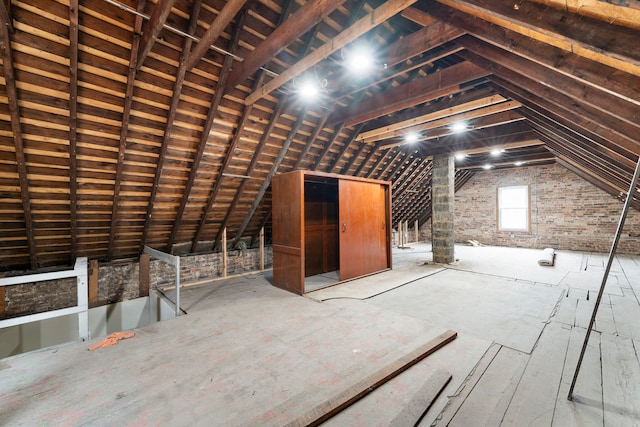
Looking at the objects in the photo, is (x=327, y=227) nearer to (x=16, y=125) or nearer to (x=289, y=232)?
(x=289, y=232)

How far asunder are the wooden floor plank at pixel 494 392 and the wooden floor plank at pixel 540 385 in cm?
4

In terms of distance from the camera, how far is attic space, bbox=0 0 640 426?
6.26 feet

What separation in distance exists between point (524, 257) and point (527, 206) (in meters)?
3.10

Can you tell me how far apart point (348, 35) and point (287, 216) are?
285cm

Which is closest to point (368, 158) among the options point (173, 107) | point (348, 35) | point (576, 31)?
point (348, 35)

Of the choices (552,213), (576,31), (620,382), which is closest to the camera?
(576,31)

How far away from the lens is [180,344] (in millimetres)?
2840

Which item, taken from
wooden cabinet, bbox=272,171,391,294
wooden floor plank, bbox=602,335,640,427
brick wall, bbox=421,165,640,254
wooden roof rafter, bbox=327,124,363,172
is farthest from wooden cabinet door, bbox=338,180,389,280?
brick wall, bbox=421,165,640,254

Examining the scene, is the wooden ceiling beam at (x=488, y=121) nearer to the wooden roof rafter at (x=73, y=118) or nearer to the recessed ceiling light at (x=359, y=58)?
the recessed ceiling light at (x=359, y=58)

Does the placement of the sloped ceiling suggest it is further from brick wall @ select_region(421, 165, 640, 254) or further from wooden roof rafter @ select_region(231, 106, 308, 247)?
brick wall @ select_region(421, 165, 640, 254)

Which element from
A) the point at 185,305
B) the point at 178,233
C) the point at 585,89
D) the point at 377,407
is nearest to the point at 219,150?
the point at 178,233

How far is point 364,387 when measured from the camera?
202 centimetres

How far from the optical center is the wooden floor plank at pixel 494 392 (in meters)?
1.79

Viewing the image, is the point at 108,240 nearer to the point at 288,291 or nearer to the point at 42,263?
the point at 42,263
